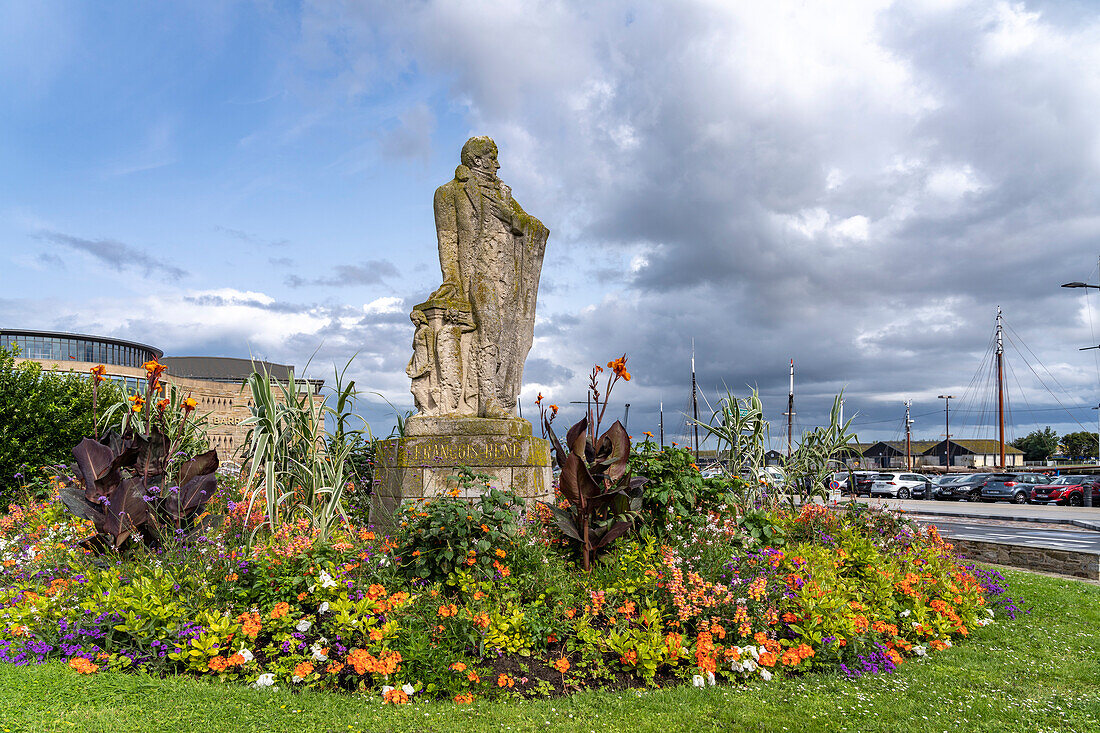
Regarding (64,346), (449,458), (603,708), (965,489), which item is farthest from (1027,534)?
(64,346)

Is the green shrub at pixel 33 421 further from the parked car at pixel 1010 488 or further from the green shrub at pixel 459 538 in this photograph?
the parked car at pixel 1010 488

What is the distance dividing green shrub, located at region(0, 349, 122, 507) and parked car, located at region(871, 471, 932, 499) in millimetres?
31540

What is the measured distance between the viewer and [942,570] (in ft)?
20.5

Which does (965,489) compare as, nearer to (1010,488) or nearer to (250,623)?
(1010,488)

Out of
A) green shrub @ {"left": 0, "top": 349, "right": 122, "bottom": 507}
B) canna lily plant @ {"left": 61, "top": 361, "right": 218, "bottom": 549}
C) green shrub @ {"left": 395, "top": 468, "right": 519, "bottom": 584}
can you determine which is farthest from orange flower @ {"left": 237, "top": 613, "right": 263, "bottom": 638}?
green shrub @ {"left": 0, "top": 349, "right": 122, "bottom": 507}

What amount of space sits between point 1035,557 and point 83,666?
10.9m

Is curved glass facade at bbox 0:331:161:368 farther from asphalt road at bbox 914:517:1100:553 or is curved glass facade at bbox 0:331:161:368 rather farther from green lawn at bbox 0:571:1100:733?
green lawn at bbox 0:571:1100:733

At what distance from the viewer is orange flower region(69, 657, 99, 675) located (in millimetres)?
3861

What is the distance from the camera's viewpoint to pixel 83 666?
12.7ft

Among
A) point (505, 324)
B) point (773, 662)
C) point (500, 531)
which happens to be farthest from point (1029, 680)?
point (505, 324)

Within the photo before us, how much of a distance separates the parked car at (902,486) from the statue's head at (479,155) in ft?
98.6

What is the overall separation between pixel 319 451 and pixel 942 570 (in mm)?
5758

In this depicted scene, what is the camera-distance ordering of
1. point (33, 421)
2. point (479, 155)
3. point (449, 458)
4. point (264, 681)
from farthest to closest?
point (33, 421), point (479, 155), point (449, 458), point (264, 681)

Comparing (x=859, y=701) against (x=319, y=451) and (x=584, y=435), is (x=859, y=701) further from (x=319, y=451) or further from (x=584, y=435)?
(x=319, y=451)
